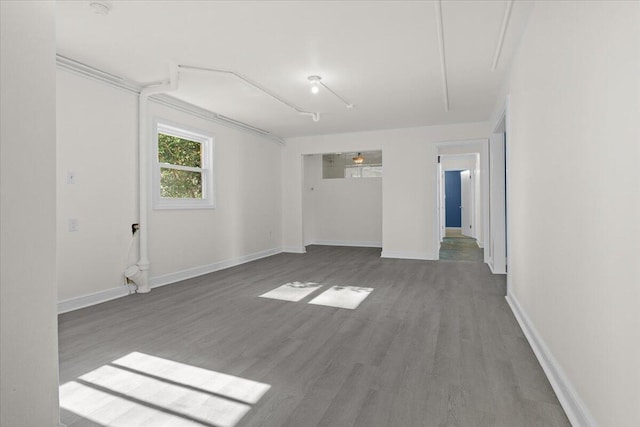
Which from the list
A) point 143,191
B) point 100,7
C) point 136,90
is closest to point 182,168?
point 143,191

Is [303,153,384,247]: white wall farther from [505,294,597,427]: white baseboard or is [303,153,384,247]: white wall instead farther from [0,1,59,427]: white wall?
[0,1,59,427]: white wall

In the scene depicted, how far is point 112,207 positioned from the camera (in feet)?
13.6

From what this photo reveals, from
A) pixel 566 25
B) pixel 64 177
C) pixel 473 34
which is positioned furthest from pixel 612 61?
pixel 64 177

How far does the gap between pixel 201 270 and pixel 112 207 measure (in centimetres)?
178

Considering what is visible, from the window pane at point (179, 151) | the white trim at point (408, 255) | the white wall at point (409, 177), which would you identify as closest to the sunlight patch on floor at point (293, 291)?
the window pane at point (179, 151)

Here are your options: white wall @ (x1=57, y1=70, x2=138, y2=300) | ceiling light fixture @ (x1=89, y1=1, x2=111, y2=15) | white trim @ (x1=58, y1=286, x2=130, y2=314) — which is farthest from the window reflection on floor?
ceiling light fixture @ (x1=89, y1=1, x2=111, y2=15)

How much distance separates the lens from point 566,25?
6.35ft

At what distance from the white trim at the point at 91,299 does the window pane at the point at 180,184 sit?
143 centimetres

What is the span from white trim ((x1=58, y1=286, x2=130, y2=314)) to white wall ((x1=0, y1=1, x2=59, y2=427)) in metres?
2.50

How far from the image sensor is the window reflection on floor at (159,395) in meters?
1.76

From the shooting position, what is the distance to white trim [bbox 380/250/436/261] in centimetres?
688

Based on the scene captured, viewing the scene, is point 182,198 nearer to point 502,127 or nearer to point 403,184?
point 403,184

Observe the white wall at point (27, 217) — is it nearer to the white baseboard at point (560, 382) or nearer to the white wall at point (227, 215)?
the white baseboard at point (560, 382)

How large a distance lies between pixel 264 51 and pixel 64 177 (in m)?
2.45
